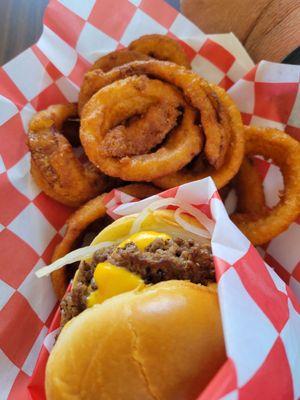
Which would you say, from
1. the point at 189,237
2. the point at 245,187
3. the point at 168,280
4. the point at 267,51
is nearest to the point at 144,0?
the point at 267,51

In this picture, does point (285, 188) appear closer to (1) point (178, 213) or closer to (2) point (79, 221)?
(1) point (178, 213)

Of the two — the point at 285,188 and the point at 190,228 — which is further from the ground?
the point at 190,228

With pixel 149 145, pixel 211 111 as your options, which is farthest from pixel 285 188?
pixel 149 145

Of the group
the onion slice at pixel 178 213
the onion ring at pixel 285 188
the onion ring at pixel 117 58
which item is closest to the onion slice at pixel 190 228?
the onion slice at pixel 178 213

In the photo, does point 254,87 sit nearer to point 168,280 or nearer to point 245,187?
point 245,187

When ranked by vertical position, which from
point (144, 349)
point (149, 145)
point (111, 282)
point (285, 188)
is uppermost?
point (149, 145)

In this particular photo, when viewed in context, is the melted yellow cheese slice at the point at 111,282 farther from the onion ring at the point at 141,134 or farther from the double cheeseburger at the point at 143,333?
the onion ring at the point at 141,134

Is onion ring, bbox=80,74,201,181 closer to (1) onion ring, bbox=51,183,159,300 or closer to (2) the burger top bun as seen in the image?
(1) onion ring, bbox=51,183,159,300
